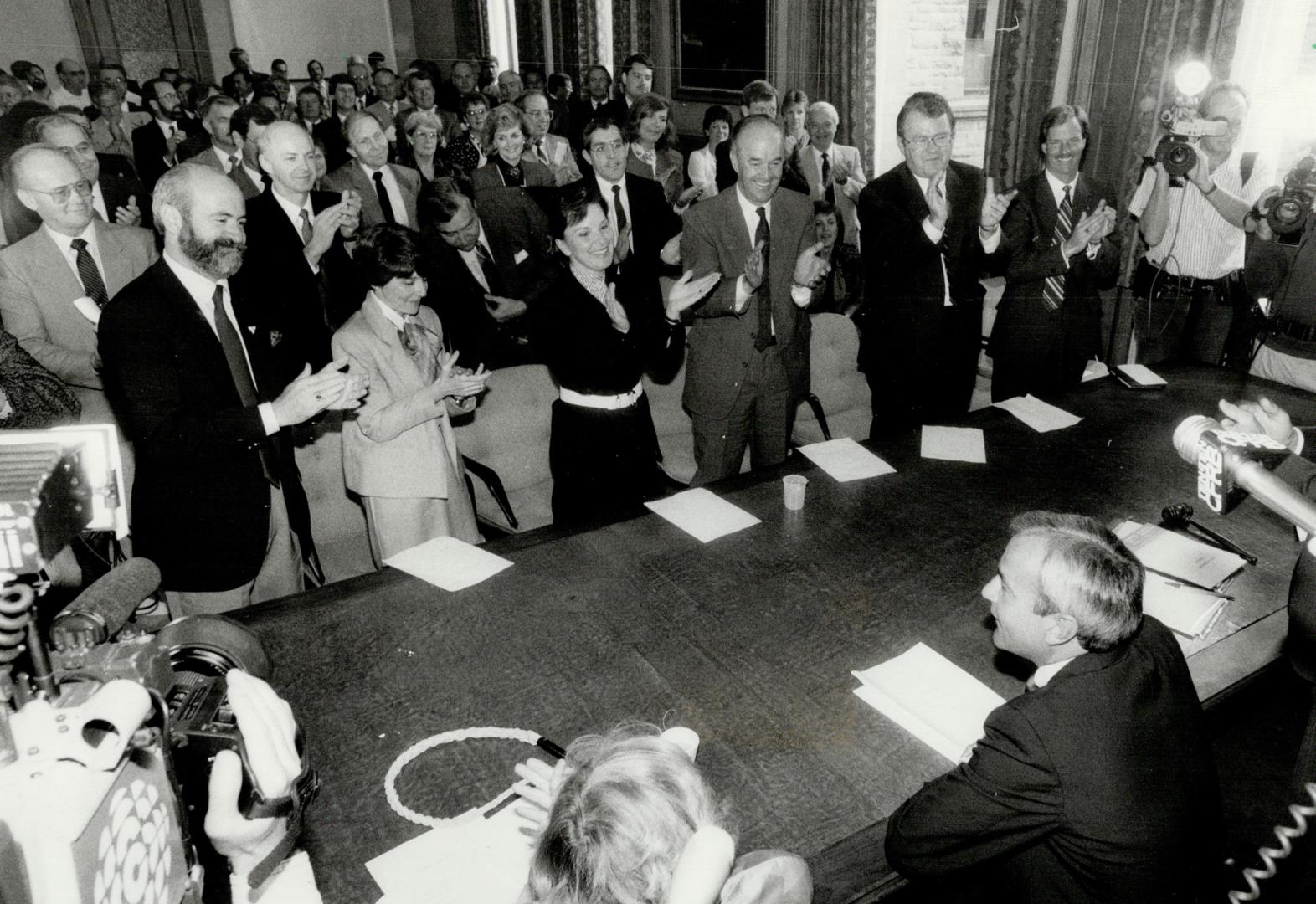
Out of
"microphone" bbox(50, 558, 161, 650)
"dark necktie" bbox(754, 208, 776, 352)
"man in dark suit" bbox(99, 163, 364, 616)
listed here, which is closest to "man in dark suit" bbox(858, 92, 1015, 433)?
"dark necktie" bbox(754, 208, 776, 352)

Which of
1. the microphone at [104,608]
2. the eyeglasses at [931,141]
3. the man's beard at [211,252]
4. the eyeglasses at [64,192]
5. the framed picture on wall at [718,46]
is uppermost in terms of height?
the framed picture on wall at [718,46]

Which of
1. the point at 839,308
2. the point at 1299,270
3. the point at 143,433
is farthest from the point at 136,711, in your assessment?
the point at 839,308

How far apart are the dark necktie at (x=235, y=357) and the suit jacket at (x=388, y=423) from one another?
0.27m

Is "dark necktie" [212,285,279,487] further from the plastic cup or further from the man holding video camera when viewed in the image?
the man holding video camera

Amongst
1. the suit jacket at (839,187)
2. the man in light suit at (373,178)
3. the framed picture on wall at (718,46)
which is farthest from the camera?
the framed picture on wall at (718,46)

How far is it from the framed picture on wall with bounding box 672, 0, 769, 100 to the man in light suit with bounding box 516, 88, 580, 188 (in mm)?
2499

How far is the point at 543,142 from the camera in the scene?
22.3 feet

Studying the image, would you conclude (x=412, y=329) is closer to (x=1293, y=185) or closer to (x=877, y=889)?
(x=877, y=889)

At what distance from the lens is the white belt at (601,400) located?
311 centimetres

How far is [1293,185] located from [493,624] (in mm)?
3595

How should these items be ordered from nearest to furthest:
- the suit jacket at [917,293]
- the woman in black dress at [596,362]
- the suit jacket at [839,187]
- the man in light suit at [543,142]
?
the woman in black dress at [596,362]
the suit jacket at [917,293]
the suit jacket at [839,187]
the man in light suit at [543,142]

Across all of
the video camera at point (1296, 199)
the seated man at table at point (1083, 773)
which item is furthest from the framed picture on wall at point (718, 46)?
A: the seated man at table at point (1083, 773)

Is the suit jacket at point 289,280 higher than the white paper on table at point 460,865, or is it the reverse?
the suit jacket at point 289,280

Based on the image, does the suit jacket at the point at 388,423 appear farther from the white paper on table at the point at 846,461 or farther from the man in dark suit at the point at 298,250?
the white paper on table at the point at 846,461
